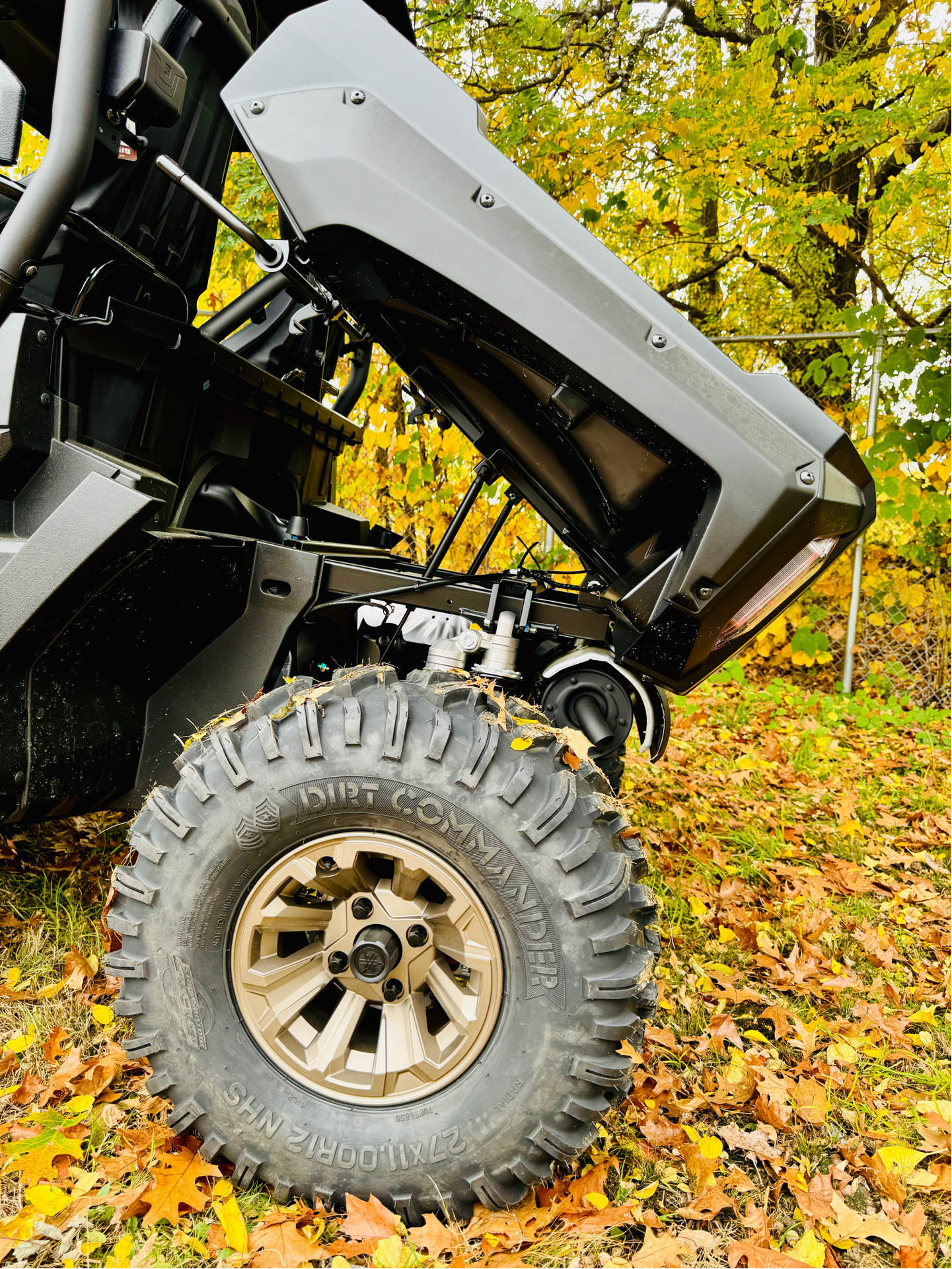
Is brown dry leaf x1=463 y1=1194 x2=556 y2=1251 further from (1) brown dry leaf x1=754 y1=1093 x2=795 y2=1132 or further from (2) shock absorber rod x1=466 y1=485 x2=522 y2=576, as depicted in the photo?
(2) shock absorber rod x1=466 y1=485 x2=522 y2=576

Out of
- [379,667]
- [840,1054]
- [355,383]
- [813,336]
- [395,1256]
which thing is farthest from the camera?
[813,336]

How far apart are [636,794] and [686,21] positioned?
5524 mm

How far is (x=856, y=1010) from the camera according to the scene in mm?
2537

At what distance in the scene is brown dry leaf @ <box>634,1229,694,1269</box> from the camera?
5.31 feet

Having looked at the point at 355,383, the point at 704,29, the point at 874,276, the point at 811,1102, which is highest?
the point at 704,29

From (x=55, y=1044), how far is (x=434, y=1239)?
1.16 m

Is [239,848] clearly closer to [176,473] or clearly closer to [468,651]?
[468,651]

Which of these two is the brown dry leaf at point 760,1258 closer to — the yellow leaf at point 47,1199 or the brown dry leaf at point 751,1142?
the brown dry leaf at point 751,1142

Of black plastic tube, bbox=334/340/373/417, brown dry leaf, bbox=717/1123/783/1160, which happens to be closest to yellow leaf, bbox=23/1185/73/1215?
brown dry leaf, bbox=717/1123/783/1160

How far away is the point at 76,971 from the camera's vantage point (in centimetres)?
241

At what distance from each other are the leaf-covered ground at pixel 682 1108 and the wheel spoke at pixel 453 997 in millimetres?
385

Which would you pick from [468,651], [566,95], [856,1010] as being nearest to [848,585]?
[566,95]

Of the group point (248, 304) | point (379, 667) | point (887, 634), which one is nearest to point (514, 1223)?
point (379, 667)

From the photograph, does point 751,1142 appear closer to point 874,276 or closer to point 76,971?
point 76,971
